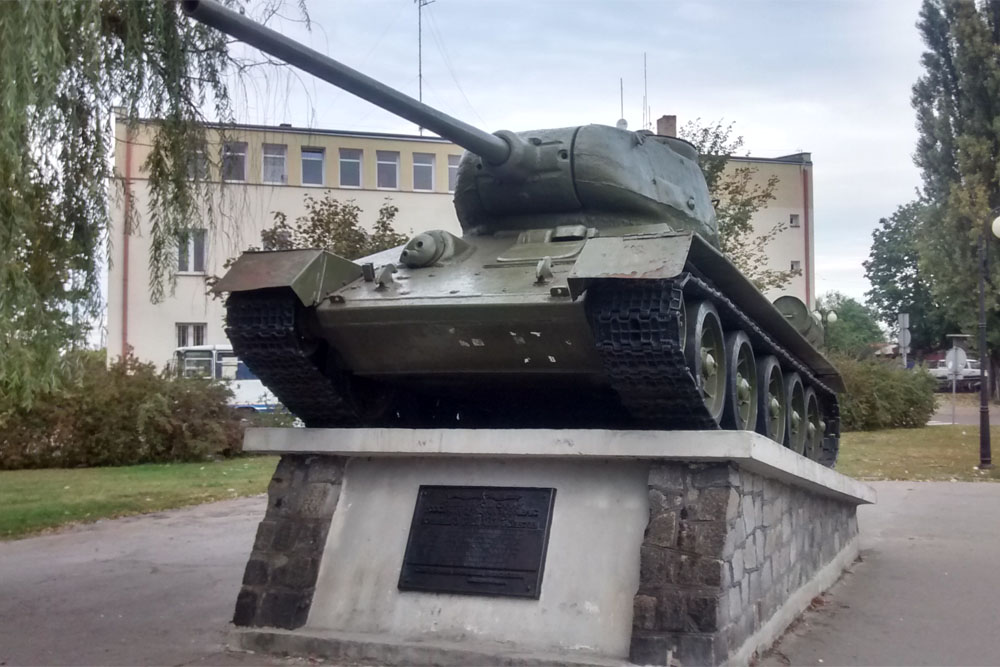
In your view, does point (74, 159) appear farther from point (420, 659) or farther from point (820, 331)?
point (820, 331)

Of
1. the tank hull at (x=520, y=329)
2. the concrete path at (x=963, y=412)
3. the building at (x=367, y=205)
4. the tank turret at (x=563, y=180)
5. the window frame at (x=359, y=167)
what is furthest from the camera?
the window frame at (x=359, y=167)

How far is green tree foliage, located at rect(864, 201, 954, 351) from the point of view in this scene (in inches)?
2093

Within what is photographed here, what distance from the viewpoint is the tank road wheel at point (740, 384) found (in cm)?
639

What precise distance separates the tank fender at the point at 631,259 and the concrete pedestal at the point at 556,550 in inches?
37.0

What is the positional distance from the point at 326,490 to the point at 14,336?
208cm

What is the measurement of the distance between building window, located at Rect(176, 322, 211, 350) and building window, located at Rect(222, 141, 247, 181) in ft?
80.3

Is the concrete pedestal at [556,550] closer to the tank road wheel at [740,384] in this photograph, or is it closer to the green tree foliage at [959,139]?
the tank road wheel at [740,384]

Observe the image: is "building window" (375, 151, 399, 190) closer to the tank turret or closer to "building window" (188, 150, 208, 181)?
the tank turret

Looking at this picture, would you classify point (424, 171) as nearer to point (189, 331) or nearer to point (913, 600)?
A: point (189, 331)

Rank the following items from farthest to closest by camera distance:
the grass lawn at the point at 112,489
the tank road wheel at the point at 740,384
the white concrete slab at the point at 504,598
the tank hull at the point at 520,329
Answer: the grass lawn at the point at 112,489 → the tank road wheel at the point at 740,384 → the white concrete slab at the point at 504,598 → the tank hull at the point at 520,329

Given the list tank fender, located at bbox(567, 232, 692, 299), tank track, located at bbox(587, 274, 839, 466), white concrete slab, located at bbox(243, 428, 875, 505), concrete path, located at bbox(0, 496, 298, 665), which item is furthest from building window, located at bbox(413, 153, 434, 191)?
tank fender, located at bbox(567, 232, 692, 299)

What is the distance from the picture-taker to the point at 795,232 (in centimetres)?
3509

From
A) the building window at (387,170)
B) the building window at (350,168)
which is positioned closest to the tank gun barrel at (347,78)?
the building window at (350,168)

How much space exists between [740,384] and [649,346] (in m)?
1.82
